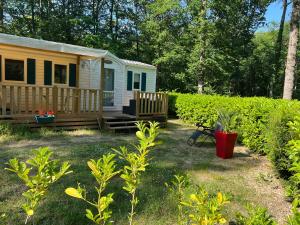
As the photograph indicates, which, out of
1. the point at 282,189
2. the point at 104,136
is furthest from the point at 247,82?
the point at 282,189

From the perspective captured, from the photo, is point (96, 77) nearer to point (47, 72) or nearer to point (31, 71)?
point (47, 72)

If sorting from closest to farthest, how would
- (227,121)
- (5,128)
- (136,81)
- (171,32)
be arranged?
(227,121), (5,128), (136,81), (171,32)

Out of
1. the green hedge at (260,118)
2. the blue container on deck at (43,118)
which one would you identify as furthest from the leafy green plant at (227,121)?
the blue container on deck at (43,118)

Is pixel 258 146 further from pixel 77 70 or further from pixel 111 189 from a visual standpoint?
pixel 77 70

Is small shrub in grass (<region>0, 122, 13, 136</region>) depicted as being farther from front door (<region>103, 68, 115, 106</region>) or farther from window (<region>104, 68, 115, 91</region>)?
window (<region>104, 68, 115, 91</region>)

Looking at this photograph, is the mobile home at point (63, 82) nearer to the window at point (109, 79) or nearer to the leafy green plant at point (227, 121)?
the window at point (109, 79)

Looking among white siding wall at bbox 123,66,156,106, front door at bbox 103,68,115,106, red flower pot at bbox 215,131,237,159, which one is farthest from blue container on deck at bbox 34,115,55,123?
white siding wall at bbox 123,66,156,106

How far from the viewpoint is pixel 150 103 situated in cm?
1088

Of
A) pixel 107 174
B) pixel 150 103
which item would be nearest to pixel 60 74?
pixel 150 103

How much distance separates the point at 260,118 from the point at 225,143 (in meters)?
1.36

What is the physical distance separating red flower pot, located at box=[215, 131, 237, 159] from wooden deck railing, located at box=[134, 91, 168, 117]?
4.13 metres

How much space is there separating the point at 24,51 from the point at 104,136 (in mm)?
4710

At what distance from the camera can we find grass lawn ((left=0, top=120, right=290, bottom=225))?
361 cm

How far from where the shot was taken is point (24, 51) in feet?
33.9
